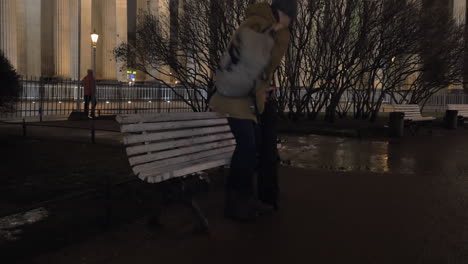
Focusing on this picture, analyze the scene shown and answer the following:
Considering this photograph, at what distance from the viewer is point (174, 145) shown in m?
4.84

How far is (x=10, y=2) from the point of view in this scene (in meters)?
27.3

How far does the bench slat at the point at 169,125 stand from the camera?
4.34 metres

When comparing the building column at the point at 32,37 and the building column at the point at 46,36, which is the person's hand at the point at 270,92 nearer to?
the building column at the point at 32,37

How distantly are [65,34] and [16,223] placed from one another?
31.2 metres

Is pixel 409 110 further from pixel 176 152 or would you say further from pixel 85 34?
Answer: pixel 85 34

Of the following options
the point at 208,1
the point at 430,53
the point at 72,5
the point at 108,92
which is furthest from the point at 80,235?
the point at 72,5

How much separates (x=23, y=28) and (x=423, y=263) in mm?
37858

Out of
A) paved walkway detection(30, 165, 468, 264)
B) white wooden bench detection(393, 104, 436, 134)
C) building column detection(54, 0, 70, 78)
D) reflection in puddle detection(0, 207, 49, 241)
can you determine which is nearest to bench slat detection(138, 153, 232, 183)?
paved walkway detection(30, 165, 468, 264)

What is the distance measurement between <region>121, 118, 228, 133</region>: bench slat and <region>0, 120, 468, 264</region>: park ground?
696 millimetres

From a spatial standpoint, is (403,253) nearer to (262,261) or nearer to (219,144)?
(262,261)

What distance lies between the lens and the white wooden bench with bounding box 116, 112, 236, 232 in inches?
170

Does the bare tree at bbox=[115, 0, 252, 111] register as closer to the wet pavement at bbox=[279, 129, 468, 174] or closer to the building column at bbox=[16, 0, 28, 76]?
the wet pavement at bbox=[279, 129, 468, 174]

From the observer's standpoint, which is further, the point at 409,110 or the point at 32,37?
the point at 32,37

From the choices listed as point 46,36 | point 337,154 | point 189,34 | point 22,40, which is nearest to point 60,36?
point 22,40
